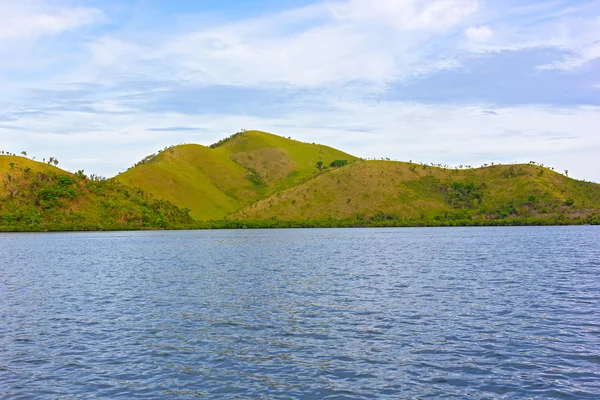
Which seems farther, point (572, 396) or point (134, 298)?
point (134, 298)

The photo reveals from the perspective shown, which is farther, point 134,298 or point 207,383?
point 134,298

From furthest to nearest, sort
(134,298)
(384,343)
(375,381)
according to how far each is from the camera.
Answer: (134,298) < (384,343) < (375,381)

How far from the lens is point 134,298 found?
149 feet

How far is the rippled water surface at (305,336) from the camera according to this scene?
2236 cm

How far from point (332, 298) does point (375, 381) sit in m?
21.1

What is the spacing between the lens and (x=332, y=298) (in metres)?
43.7

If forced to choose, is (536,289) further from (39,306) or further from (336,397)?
(39,306)

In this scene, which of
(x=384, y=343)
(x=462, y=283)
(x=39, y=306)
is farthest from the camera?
(x=462, y=283)

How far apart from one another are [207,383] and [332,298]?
21758mm

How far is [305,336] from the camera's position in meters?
30.6

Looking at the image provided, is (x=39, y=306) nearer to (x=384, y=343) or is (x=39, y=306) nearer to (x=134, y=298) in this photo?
(x=134, y=298)

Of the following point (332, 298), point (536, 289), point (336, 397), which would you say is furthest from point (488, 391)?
point (536, 289)

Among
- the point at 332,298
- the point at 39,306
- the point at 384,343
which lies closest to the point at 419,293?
the point at 332,298

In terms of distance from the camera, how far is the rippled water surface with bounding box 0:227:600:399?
73.4 ft
